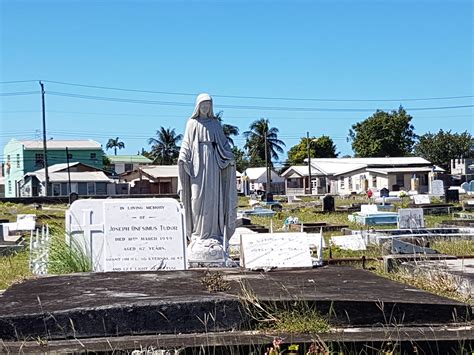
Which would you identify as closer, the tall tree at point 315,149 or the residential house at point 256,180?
the residential house at point 256,180

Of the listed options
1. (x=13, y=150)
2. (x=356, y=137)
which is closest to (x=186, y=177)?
(x=13, y=150)

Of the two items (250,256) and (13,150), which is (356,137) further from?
(250,256)

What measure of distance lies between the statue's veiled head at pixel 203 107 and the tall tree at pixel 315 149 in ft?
284

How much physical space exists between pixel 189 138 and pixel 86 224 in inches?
92.5

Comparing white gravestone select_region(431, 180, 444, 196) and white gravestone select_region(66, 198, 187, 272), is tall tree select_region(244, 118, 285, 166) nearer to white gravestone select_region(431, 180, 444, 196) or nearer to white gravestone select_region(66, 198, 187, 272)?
white gravestone select_region(431, 180, 444, 196)

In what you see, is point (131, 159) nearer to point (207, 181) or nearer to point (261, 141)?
point (261, 141)

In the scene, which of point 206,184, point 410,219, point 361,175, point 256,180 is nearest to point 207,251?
point 206,184

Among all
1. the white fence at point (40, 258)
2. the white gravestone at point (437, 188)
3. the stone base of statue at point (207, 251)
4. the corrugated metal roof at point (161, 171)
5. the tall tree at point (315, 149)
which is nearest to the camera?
the white fence at point (40, 258)

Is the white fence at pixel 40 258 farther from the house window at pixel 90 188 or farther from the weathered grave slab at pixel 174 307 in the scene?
the house window at pixel 90 188

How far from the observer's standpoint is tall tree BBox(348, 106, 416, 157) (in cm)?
8925

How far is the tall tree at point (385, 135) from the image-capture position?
89.2m

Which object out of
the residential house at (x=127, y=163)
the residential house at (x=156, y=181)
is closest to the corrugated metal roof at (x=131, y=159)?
the residential house at (x=127, y=163)

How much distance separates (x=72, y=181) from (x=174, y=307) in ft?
206

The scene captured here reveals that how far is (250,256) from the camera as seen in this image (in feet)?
24.6
